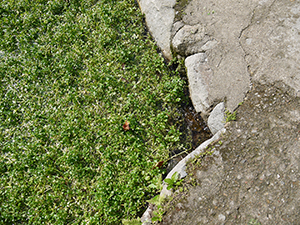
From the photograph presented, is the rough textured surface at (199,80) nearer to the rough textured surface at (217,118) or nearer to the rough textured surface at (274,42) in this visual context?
the rough textured surface at (217,118)

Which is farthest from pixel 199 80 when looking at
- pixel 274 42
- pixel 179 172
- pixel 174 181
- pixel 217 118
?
pixel 174 181

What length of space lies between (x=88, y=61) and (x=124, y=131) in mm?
1356

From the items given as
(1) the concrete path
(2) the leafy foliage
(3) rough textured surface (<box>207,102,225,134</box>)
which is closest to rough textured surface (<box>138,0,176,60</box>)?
(1) the concrete path

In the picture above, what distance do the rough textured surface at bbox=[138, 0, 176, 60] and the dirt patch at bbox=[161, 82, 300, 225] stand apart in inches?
62.2

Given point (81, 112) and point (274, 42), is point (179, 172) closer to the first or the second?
point (81, 112)

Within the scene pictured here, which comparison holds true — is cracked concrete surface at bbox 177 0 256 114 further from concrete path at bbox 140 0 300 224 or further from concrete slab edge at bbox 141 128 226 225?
concrete slab edge at bbox 141 128 226 225

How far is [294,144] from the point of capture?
8.64ft

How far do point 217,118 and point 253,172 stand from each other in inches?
31.0

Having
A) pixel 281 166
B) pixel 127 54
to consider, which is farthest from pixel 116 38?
pixel 281 166

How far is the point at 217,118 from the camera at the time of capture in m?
3.12

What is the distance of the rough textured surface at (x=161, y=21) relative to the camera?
385 centimetres

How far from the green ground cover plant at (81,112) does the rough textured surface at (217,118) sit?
47 cm

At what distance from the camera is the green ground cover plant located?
309 centimetres

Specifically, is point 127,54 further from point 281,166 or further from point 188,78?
point 281,166
